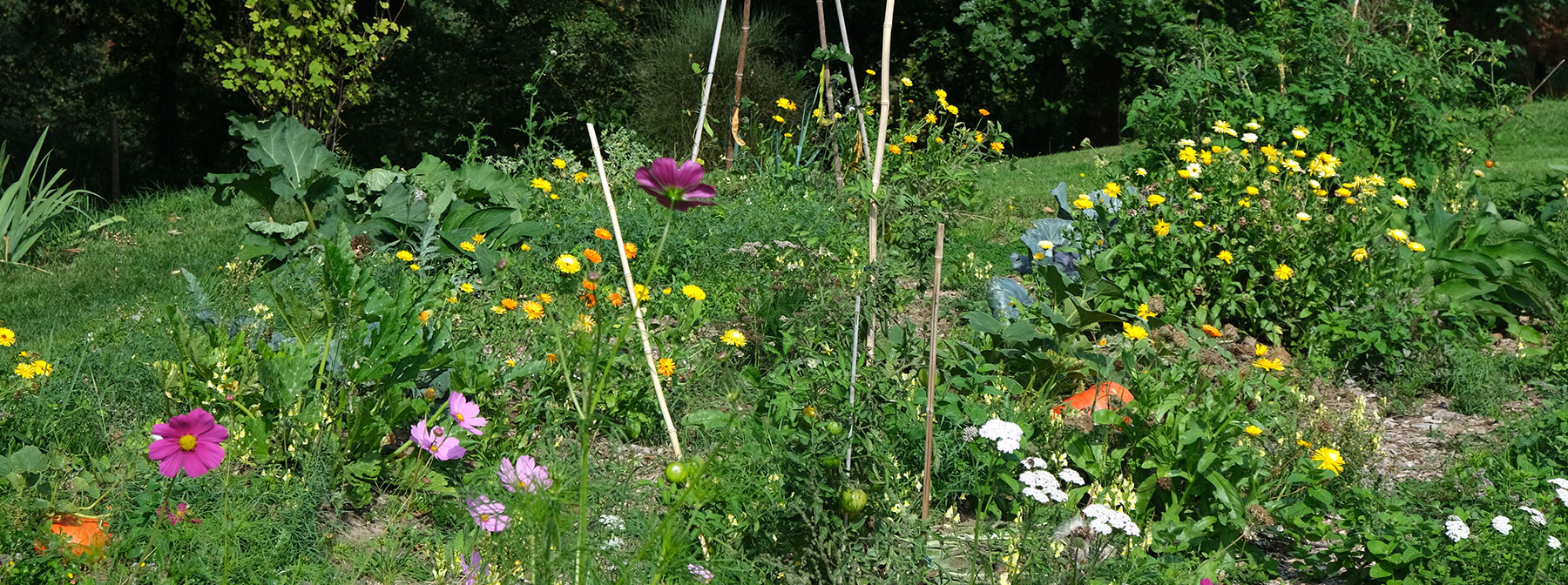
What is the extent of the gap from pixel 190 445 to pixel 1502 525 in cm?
237

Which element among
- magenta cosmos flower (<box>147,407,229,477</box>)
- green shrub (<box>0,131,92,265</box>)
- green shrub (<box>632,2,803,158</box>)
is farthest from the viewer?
green shrub (<box>632,2,803,158</box>)

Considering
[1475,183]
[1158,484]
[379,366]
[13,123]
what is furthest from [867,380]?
[13,123]

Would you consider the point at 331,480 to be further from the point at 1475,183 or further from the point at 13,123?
the point at 13,123


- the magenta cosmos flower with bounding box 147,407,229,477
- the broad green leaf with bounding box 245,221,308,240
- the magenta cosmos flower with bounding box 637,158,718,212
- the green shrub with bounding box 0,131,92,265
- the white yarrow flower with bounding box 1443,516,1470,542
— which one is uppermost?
the magenta cosmos flower with bounding box 637,158,718,212

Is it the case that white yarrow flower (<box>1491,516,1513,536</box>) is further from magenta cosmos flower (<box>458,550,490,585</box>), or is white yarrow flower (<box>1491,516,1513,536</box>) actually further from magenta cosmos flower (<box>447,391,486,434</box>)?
magenta cosmos flower (<box>447,391,486,434</box>)

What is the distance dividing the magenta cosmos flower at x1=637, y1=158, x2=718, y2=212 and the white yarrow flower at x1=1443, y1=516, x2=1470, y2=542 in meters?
1.66

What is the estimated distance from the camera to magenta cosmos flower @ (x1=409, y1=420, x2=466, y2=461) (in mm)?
2631

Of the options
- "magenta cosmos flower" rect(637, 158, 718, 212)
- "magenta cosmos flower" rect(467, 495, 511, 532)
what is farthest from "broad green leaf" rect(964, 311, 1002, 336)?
"magenta cosmos flower" rect(637, 158, 718, 212)

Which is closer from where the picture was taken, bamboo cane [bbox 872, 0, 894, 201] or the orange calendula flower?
bamboo cane [bbox 872, 0, 894, 201]

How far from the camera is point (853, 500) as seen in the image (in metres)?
2.04

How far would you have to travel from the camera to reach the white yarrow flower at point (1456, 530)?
2254 mm

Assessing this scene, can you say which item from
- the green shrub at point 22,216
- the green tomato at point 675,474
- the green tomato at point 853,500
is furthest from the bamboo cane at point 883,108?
the green shrub at point 22,216

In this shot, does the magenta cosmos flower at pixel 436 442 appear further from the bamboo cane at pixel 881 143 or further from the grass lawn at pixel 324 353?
the bamboo cane at pixel 881 143

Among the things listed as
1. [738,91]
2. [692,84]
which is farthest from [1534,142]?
[738,91]
